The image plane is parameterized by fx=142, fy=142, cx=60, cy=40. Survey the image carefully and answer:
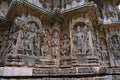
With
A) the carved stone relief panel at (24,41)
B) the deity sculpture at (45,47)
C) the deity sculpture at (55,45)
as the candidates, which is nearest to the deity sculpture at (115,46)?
the deity sculpture at (55,45)

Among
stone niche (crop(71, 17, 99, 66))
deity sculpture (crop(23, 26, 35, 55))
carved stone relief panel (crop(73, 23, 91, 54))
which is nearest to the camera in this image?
deity sculpture (crop(23, 26, 35, 55))

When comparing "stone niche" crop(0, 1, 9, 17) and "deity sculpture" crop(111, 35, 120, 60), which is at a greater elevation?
"stone niche" crop(0, 1, 9, 17)

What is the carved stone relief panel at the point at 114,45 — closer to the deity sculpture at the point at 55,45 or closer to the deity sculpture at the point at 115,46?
the deity sculpture at the point at 115,46

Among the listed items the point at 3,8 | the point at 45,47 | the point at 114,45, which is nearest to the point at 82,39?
the point at 45,47

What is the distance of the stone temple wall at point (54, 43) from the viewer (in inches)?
173

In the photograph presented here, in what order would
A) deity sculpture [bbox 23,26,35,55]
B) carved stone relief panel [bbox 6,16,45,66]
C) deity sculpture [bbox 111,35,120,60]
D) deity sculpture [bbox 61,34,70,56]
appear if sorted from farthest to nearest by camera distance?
deity sculpture [bbox 111,35,120,60] < deity sculpture [bbox 61,34,70,56] < deity sculpture [bbox 23,26,35,55] < carved stone relief panel [bbox 6,16,45,66]

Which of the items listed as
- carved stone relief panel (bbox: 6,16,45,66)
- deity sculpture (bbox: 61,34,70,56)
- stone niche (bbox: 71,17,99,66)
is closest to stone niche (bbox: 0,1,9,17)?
carved stone relief panel (bbox: 6,16,45,66)

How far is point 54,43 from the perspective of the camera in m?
5.21

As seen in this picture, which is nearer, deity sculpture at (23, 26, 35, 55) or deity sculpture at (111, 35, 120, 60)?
deity sculpture at (23, 26, 35, 55)

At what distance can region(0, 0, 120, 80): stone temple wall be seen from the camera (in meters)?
4.39

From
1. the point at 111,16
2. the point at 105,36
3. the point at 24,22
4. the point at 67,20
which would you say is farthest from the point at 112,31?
the point at 24,22

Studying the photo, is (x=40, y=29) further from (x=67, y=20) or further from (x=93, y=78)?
(x=93, y=78)

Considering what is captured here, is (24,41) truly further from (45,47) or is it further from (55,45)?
(55,45)

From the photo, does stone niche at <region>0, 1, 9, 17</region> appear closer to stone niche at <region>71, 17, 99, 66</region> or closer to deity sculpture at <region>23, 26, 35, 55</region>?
deity sculpture at <region>23, 26, 35, 55</region>
